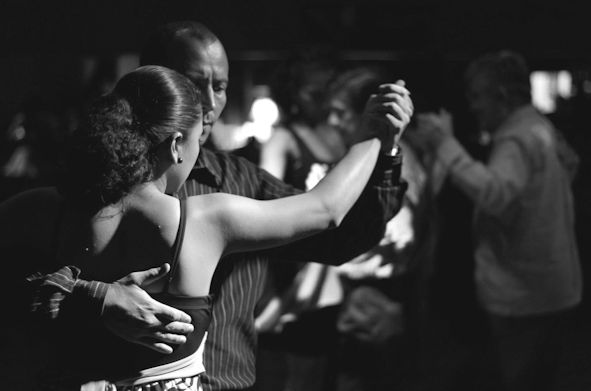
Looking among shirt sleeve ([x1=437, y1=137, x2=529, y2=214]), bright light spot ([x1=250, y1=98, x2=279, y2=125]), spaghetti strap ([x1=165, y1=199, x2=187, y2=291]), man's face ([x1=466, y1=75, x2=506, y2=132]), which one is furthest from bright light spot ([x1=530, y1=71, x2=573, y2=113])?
spaghetti strap ([x1=165, y1=199, x2=187, y2=291])

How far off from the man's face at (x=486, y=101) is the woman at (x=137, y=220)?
99.9 inches

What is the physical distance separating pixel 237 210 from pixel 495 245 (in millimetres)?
2461

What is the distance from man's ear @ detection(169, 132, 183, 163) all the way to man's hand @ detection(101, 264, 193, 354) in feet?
0.81

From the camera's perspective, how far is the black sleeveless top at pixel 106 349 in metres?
1.63

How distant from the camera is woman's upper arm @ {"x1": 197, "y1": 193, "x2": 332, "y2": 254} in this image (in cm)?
169

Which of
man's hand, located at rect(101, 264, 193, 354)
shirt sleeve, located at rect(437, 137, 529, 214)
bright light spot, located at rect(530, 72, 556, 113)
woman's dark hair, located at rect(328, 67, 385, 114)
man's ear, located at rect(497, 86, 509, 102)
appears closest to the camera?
man's hand, located at rect(101, 264, 193, 354)

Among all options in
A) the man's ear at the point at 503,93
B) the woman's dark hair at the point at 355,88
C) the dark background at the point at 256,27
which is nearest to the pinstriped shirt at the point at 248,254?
the woman's dark hair at the point at 355,88

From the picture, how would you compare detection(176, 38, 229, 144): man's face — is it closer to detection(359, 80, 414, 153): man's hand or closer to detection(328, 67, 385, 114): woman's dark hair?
detection(359, 80, 414, 153): man's hand

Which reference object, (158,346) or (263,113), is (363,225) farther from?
(263,113)

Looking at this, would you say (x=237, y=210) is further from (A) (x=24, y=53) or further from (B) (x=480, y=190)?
(A) (x=24, y=53)

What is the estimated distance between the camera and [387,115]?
2.00 metres

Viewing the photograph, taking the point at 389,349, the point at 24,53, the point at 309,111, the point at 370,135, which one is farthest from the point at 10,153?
the point at 370,135

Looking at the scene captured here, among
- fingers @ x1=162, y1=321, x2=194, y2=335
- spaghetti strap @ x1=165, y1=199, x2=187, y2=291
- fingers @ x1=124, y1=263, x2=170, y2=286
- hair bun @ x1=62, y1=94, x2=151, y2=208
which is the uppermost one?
hair bun @ x1=62, y1=94, x2=151, y2=208

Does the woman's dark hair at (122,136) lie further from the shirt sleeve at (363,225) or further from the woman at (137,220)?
the shirt sleeve at (363,225)
